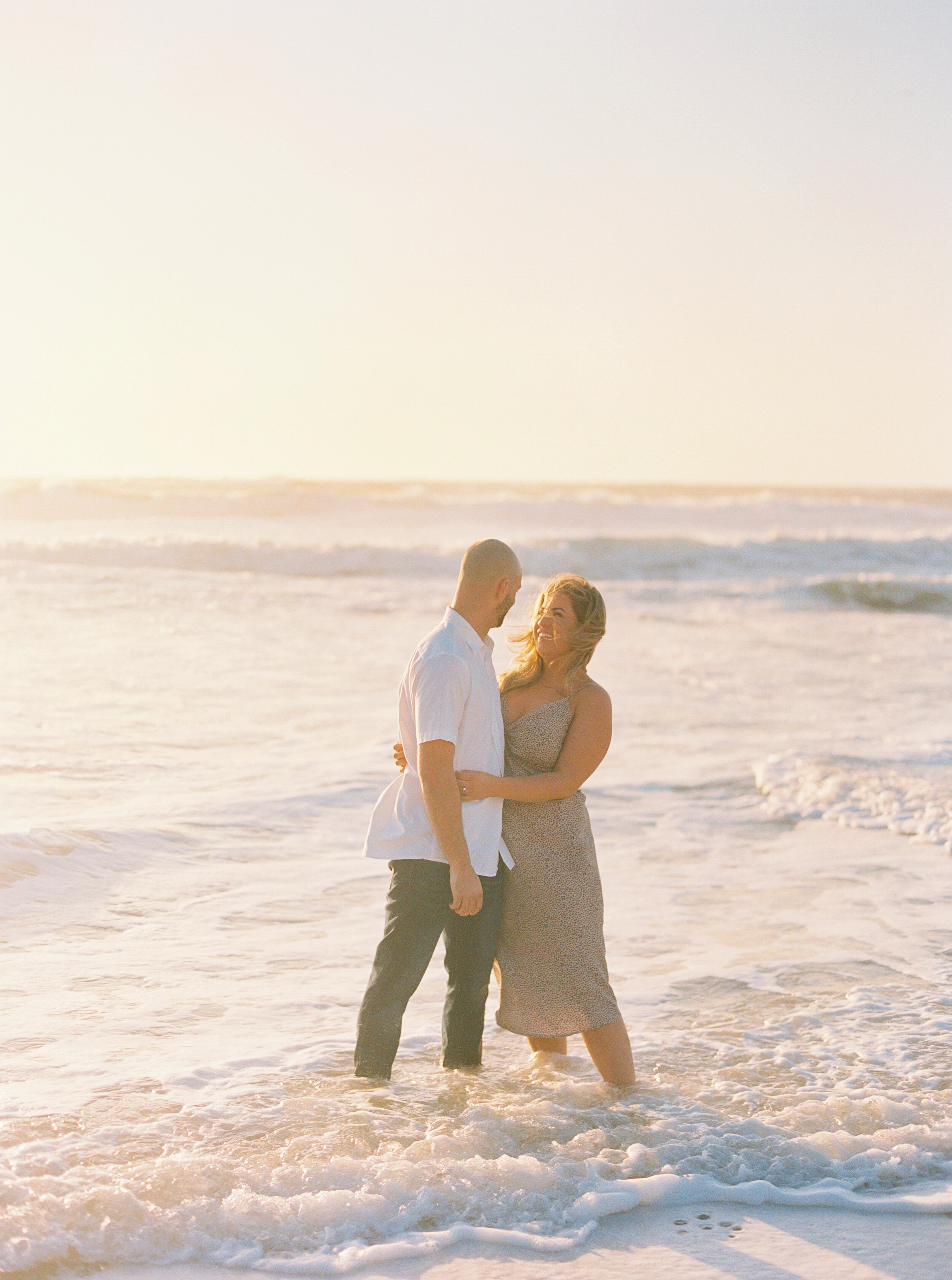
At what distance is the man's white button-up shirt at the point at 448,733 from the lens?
3.26 metres

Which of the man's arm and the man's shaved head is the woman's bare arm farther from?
the man's shaved head

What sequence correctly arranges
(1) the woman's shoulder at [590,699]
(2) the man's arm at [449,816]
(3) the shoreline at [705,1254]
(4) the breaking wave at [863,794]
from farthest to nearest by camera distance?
(4) the breaking wave at [863,794]
(1) the woman's shoulder at [590,699]
(2) the man's arm at [449,816]
(3) the shoreline at [705,1254]

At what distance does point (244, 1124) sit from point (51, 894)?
2406 millimetres

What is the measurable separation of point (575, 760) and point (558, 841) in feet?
0.92

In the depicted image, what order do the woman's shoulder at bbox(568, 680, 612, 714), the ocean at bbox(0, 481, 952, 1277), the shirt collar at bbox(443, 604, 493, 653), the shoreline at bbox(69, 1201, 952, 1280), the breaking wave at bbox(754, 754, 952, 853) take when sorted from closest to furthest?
the shoreline at bbox(69, 1201, 952, 1280)
the ocean at bbox(0, 481, 952, 1277)
the shirt collar at bbox(443, 604, 493, 653)
the woman's shoulder at bbox(568, 680, 612, 714)
the breaking wave at bbox(754, 754, 952, 853)

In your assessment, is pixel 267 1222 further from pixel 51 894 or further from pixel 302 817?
pixel 302 817

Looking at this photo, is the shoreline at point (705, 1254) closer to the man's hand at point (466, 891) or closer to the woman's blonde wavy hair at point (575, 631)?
the man's hand at point (466, 891)

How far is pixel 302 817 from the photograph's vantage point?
22.6 feet

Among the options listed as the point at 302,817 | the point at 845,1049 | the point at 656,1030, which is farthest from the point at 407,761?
the point at 302,817

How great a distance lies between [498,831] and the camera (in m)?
3.50

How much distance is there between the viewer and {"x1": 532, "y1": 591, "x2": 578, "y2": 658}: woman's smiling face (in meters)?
3.53

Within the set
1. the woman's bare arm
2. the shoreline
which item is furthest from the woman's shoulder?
the shoreline

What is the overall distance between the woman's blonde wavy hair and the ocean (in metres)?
0.16

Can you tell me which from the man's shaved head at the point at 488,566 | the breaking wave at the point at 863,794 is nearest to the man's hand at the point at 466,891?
the man's shaved head at the point at 488,566
